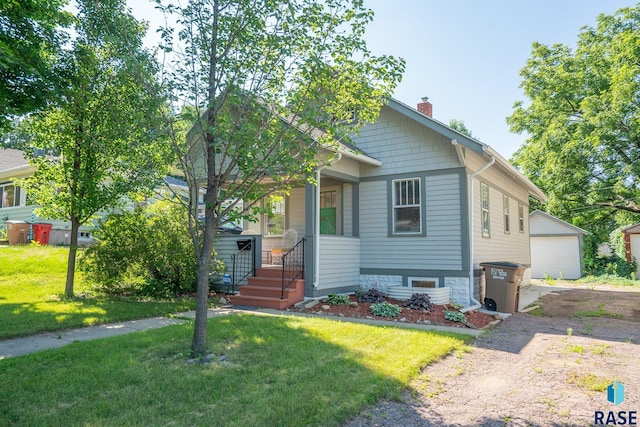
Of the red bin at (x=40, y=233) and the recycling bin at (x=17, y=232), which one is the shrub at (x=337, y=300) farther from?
the recycling bin at (x=17, y=232)

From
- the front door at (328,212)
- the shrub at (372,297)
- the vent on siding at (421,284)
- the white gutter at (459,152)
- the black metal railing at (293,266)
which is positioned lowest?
the shrub at (372,297)

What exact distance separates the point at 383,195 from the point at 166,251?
18.3ft

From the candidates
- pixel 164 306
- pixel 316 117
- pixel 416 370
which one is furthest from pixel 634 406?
pixel 164 306

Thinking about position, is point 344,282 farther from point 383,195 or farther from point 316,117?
point 316,117

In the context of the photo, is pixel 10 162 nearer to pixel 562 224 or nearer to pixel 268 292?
pixel 268 292

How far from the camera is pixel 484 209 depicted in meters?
11.0

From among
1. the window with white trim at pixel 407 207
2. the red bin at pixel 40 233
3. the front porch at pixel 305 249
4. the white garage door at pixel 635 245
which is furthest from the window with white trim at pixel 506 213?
the red bin at pixel 40 233

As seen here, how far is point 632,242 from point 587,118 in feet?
23.9

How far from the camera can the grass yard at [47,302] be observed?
Result: 6512mm

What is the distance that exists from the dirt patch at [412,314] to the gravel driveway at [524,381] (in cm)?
53

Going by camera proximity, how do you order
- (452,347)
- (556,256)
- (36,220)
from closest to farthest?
(452,347) → (36,220) → (556,256)

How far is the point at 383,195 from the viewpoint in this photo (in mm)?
10633

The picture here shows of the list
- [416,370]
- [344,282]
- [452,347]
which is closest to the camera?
[416,370]

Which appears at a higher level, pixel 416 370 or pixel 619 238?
pixel 619 238
